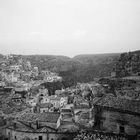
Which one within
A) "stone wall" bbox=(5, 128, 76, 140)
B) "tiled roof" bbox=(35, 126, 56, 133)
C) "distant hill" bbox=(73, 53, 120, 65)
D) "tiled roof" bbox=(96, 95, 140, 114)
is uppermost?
"distant hill" bbox=(73, 53, 120, 65)

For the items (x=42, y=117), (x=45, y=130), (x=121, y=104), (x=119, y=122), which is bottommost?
(x=45, y=130)

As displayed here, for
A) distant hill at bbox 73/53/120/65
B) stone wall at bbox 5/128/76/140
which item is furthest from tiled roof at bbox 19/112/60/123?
distant hill at bbox 73/53/120/65

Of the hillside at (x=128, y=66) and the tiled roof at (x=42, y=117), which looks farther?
the hillside at (x=128, y=66)

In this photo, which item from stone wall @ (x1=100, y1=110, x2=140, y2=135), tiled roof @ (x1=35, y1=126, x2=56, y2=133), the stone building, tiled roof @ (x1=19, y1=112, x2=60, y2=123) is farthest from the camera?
tiled roof @ (x1=19, y1=112, x2=60, y2=123)

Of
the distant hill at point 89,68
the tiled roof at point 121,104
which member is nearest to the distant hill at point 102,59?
the distant hill at point 89,68

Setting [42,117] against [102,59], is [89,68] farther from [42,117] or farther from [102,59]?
[42,117]

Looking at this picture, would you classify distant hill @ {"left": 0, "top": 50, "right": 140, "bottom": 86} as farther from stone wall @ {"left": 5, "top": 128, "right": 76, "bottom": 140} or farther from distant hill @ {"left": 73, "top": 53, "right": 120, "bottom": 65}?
stone wall @ {"left": 5, "top": 128, "right": 76, "bottom": 140}

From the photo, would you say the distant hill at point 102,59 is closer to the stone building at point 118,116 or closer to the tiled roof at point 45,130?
the tiled roof at point 45,130

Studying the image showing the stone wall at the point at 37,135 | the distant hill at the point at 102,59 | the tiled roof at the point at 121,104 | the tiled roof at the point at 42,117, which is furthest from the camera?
the distant hill at the point at 102,59

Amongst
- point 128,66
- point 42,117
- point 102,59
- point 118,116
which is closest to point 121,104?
point 118,116

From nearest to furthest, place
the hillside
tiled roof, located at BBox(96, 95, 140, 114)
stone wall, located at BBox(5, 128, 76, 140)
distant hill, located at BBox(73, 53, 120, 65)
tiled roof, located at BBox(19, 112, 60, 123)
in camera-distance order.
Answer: tiled roof, located at BBox(96, 95, 140, 114) < stone wall, located at BBox(5, 128, 76, 140) < tiled roof, located at BBox(19, 112, 60, 123) < the hillside < distant hill, located at BBox(73, 53, 120, 65)

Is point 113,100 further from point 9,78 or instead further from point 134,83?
point 9,78

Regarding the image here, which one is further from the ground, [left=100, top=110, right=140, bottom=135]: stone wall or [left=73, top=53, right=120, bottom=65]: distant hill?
[left=73, top=53, right=120, bottom=65]: distant hill
